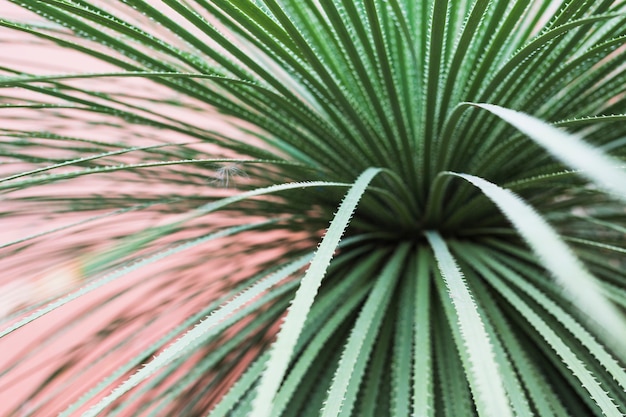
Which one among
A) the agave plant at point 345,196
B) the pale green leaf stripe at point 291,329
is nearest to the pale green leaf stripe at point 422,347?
the agave plant at point 345,196

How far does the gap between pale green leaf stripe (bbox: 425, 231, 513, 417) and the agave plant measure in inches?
2.1

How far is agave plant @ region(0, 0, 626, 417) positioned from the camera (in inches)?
17.7

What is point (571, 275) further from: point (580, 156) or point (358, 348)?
point (358, 348)

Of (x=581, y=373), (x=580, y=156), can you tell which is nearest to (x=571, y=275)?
(x=580, y=156)

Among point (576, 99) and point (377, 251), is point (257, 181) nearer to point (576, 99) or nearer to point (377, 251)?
point (377, 251)

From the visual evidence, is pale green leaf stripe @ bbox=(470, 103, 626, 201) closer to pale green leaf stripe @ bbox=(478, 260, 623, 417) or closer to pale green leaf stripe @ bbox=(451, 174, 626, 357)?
pale green leaf stripe @ bbox=(451, 174, 626, 357)

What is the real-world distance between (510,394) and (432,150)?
23 centimetres

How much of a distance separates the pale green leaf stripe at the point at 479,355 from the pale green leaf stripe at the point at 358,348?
0.07m

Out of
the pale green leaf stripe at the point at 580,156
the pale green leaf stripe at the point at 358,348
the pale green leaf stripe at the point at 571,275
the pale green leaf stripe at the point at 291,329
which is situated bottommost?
the pale green leaf stripe at the point at 358,348

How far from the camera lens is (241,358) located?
0.62 meters

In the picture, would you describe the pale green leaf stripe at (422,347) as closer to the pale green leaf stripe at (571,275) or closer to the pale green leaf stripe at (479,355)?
the pale green leaf stripe at (479,355)

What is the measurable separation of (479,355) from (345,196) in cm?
15

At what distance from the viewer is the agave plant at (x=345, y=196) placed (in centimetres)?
45

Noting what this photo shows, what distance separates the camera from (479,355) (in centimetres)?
29
